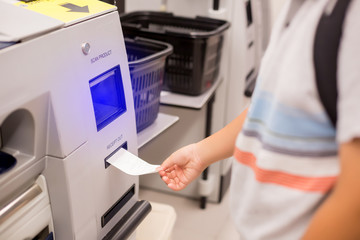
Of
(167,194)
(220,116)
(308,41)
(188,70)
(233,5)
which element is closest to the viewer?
(308,41)

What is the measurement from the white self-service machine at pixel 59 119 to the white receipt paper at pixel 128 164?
18mm

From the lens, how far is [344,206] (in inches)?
21.6

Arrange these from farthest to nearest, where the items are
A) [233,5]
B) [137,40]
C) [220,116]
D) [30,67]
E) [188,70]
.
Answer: [220,116] < [233,5] < [188,70] < [137,40] < [30,67]

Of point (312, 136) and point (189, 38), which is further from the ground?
point (312, 136)

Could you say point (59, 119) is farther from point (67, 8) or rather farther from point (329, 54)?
point (329, 54)

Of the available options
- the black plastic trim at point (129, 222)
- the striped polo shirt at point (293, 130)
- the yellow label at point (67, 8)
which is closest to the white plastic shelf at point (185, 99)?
the black plastic trim at point (129, 222)

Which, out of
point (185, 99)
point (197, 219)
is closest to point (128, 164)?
point (185, 99)

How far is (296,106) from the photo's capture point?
0.59m

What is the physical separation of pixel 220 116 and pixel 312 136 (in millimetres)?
1403

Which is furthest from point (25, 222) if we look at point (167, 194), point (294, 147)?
point (167, 194)

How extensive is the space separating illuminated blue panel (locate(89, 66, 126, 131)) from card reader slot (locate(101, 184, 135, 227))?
0.83ft

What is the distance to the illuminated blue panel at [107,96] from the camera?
0.98 m

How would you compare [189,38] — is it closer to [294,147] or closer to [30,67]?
[30,67]

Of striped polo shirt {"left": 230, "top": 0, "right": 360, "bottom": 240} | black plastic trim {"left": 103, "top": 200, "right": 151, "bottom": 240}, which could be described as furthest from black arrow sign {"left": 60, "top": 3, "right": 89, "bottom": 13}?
black plastic trim {"left": 103, "top": 200, "right": 151, "bottom": 240}
